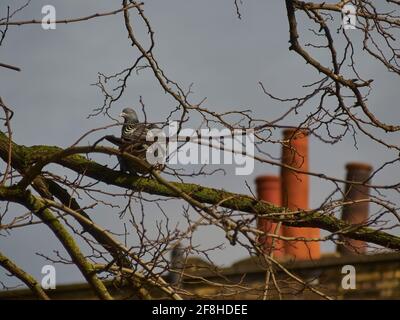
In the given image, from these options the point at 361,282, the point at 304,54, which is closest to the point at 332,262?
the point at 361,282

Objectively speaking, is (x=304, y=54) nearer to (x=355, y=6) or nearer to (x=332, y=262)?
(x=355, y=6)

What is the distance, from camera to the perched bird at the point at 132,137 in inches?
180

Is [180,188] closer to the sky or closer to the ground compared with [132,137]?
closer to the ground

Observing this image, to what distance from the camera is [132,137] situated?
565cm

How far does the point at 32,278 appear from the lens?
480 centimetres

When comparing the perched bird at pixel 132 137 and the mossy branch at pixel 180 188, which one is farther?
the mossy branch at pixel 180 188

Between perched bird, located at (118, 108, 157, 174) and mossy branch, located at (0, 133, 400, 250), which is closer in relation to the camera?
perched bird, located at (118, 108, 157, 174)

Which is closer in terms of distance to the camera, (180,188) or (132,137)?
(180,188)

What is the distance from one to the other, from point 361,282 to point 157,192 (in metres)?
6.47

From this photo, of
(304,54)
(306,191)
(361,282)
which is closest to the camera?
(304,54)

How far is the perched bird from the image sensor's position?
4566mm
